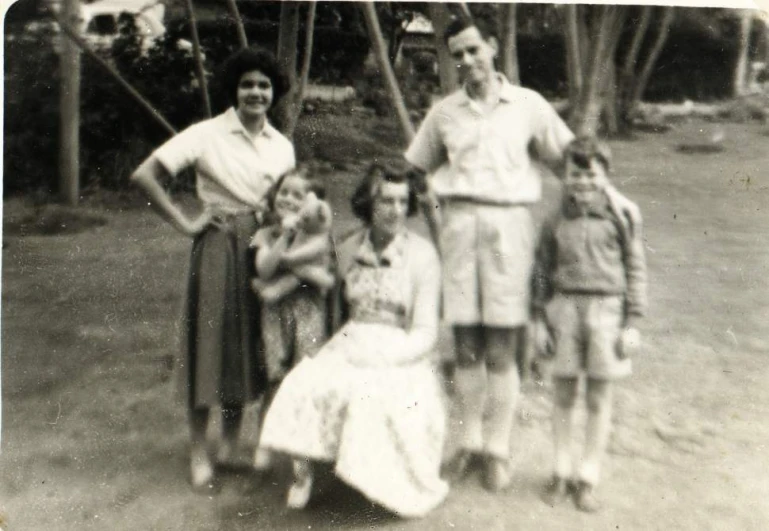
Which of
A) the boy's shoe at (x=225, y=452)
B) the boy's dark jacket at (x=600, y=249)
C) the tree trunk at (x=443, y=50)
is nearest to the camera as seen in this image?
the boy's dark jacket at (x=600, y=249)

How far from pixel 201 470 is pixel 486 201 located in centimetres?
130

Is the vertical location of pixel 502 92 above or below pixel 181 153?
above

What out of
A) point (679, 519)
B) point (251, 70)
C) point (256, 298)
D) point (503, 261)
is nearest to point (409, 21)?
point (251, 70)

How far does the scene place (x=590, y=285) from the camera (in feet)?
8.21

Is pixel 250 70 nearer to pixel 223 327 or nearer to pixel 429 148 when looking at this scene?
pixel 429 148

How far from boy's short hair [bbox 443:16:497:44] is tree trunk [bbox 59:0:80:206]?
129 cm

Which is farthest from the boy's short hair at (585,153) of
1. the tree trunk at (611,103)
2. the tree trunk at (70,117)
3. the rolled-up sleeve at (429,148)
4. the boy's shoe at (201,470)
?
the tree trunk at (70,117)

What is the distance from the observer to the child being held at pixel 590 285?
250cm

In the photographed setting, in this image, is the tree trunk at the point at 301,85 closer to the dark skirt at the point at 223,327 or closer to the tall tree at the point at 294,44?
the tall tree at the point at 294,44

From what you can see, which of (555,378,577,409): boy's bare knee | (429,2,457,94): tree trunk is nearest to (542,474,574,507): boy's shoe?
(555,378,577,409): boy's bare knee

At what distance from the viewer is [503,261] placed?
2.55 metres

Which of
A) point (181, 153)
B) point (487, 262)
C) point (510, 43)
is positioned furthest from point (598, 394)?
point (181, 153)

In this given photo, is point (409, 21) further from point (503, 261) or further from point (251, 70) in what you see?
point (503, 261)

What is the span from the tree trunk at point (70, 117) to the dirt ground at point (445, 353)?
10 cm
